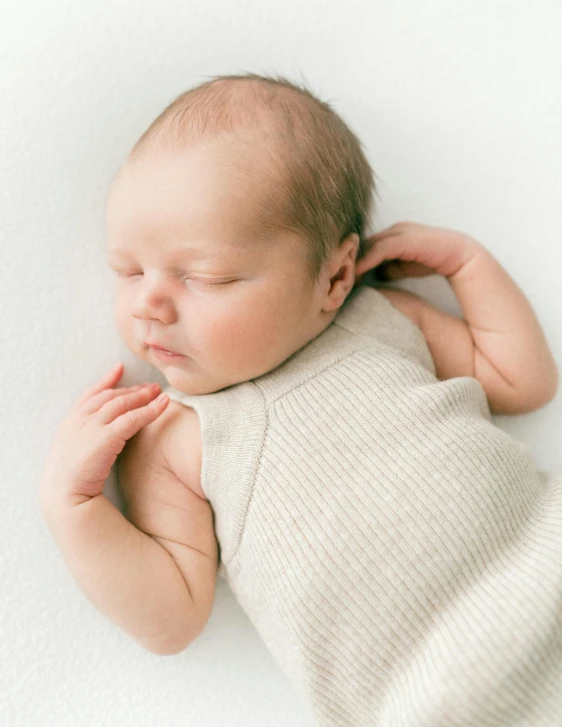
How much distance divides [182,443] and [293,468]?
0.67 ft

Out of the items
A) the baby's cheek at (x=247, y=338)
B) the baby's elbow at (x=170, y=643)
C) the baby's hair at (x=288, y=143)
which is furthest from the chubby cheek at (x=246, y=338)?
the baby's elbow at (x=170, y=643)

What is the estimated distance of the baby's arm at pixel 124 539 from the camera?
116cm

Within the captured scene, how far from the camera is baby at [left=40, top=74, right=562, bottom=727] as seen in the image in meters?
1.10

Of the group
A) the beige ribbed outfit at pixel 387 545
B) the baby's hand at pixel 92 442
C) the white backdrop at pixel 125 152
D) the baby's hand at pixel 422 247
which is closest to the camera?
the beige ribbed outfit at pixel 387 545

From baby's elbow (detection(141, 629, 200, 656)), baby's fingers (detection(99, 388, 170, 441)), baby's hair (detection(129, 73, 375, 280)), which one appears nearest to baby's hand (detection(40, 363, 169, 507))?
baby's fingers (detection(99, 388, 170, 441))

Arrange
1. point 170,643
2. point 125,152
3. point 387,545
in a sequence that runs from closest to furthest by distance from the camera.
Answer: point 387,545, point 170,643, point 125,152

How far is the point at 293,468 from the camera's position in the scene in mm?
1158

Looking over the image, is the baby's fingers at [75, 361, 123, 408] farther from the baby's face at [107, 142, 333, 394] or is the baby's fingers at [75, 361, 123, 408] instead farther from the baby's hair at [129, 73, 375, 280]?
the baby's hair at [129, 73, 375, 280]

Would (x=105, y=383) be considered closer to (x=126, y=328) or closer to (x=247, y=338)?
(x=126, y=328)

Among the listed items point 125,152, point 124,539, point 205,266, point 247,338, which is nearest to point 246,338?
point 247,338

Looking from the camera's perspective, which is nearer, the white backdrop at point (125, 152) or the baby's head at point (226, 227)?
the baby's head at point (226, 227)

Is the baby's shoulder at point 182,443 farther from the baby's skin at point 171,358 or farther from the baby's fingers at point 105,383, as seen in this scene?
the baby's fingers at point 105,383

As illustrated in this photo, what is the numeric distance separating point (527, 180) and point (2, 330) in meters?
1.07

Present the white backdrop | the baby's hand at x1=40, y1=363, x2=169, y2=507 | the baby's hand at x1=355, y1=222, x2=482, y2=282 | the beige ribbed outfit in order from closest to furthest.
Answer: the beige ribbed outfit, the baby's hand at x1=40, y1=363, x2=169, y2=507, the white backdrop, the baby's hand at x1=355, y1=222, x2=482, y2=282
